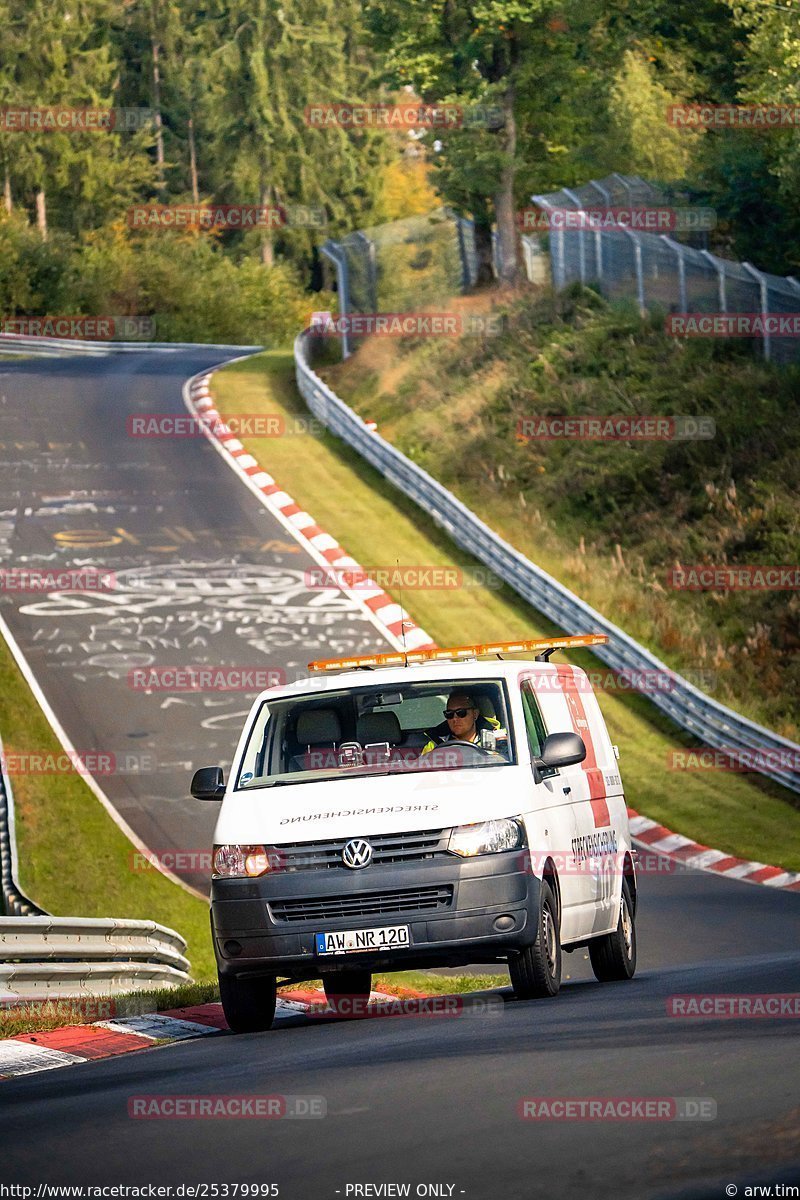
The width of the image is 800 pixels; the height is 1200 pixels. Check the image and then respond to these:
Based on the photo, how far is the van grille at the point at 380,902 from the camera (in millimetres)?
10039

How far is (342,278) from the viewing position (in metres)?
46.0

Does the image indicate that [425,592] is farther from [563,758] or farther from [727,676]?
[563,758]

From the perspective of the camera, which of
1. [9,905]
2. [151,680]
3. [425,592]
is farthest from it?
[425,592]

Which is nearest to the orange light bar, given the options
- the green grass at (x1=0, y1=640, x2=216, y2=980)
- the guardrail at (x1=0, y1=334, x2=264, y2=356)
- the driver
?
the driver

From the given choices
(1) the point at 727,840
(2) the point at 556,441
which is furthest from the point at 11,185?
(1) the point at 727,840

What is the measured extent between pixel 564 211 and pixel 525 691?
34.1m

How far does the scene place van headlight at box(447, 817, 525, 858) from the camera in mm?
10086

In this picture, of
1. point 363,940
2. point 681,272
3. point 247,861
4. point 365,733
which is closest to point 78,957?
point 247,861

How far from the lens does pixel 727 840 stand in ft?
72.2

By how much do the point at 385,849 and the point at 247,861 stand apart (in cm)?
80

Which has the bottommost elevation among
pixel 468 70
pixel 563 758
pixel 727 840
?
pixel 727 840

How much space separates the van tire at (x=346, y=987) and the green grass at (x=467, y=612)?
9.93m

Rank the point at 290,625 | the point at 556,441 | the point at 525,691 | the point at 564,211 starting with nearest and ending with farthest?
1. the point at 525,691
2. the point at 290,625
3. the point at 556,441
4. the point at 564,211

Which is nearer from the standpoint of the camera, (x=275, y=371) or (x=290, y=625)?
(x=290, y=625)
